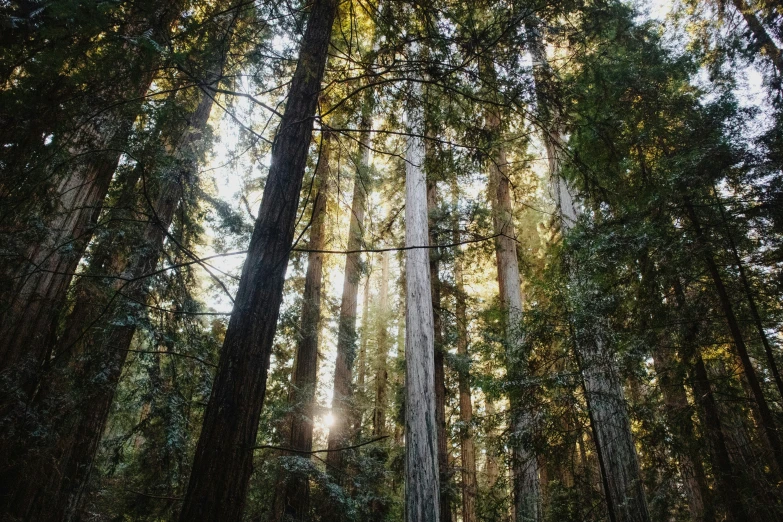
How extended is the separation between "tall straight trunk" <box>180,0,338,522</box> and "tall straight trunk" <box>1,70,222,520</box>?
64.2 inches

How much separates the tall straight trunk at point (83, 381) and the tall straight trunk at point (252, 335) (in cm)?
163

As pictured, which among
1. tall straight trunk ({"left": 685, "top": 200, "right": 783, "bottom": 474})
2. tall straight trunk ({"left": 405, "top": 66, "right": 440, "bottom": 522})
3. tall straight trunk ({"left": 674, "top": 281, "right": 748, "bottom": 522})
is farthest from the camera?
tall straight trunk ({"left": 405, "top": 66, "right": 440, "bottom": 522})

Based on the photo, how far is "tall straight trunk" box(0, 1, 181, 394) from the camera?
4.12m

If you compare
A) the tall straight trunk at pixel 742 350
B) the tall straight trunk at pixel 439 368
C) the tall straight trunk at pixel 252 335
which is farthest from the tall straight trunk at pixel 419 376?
the tall straight trunk at pixel 742 350

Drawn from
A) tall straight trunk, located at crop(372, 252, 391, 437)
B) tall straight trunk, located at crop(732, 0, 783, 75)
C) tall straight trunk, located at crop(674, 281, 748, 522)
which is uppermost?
tall straight trunk, located at crop(732, 0, 783, 75)

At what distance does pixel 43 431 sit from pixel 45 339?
1.63 meters

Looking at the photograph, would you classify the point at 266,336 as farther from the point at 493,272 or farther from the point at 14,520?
the point at 493,272

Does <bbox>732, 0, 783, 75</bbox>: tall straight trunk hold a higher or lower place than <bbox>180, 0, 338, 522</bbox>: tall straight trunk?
higher

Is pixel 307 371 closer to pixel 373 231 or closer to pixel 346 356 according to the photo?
pixel 346 356

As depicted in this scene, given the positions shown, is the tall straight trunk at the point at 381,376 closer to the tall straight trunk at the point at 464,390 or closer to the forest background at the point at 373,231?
the tall straight trunk at the point at 464,390

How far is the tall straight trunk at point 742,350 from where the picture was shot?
426 centimetres

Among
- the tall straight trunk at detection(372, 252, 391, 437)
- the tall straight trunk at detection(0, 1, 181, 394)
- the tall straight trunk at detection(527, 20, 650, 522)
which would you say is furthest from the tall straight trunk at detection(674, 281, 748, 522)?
the tall straight trunk at detection(372, 252, 391, 437)

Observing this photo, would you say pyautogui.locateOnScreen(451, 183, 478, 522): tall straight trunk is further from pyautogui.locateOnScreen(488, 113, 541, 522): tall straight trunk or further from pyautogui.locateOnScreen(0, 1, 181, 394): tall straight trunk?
pyautogui.locateOnScreen(0, 1, 181, 394): tall straight trunk

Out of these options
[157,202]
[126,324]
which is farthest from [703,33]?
[126,324]
